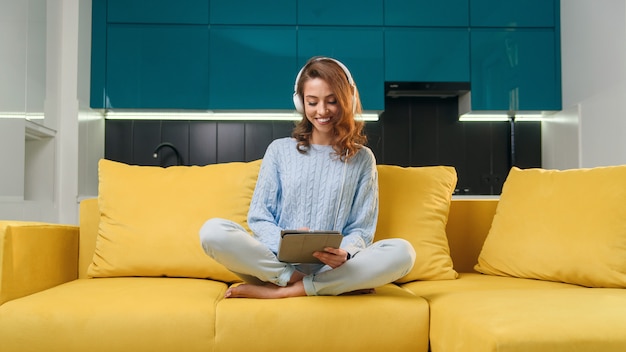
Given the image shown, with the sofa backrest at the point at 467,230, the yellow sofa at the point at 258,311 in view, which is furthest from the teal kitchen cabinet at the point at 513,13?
the yellow sofa at the point at 258,311

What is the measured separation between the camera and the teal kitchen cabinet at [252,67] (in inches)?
191

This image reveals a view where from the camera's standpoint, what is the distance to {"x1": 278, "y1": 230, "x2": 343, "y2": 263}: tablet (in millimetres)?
1900

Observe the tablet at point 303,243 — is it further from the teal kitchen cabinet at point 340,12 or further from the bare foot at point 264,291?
the teal kitchen cabinet at point 340,12

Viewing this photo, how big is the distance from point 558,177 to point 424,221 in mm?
513

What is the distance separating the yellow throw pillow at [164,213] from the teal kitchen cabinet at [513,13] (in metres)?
2.90

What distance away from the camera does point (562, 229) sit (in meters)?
2.40

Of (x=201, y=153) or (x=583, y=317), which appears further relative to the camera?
(x=201, y=153)

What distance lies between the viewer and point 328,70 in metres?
2.41

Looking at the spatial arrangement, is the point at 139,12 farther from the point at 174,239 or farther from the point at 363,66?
the point at 174,239

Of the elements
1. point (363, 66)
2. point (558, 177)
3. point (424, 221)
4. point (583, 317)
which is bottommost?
point (583, 317)

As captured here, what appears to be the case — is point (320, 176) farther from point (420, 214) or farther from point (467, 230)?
point (467, 230)

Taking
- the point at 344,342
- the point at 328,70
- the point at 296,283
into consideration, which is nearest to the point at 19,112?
the point at 328,70

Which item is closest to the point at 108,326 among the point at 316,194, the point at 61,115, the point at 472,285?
the point at 316,194

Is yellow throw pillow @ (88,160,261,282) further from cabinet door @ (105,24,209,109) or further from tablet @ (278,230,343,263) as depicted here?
cabinet door @ (105,24,209,109)
